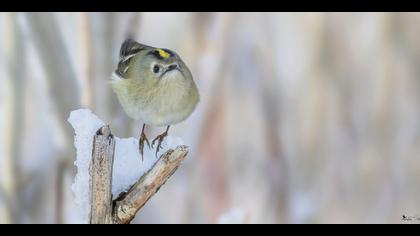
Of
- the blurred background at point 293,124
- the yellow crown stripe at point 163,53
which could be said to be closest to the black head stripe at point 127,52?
the yellow crown stripe at point 163,53

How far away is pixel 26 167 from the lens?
7.38 feet

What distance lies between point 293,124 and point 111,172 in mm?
1658

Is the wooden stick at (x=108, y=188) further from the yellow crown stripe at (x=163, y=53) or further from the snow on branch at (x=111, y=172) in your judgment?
the yellow crown stripe at (x=163, y=53)

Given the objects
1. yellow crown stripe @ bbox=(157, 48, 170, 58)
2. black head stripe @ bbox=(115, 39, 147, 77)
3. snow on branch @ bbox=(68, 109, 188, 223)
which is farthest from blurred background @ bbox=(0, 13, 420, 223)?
snow on branch @ bbox=(68, 109, 188, 223)

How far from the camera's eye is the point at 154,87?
1387 mm

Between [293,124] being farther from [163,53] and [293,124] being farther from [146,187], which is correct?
[146,187]

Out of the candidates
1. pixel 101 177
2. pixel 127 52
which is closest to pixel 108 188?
pixel 101 177

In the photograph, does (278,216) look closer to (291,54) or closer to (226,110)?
(226,110)

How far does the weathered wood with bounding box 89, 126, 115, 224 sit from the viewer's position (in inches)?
32.8

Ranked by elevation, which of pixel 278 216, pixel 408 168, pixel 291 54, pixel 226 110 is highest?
pixel 291 54

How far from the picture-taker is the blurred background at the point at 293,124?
2.28 metres

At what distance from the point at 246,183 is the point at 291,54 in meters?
0.52

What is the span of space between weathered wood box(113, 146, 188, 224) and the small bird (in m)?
0.43
